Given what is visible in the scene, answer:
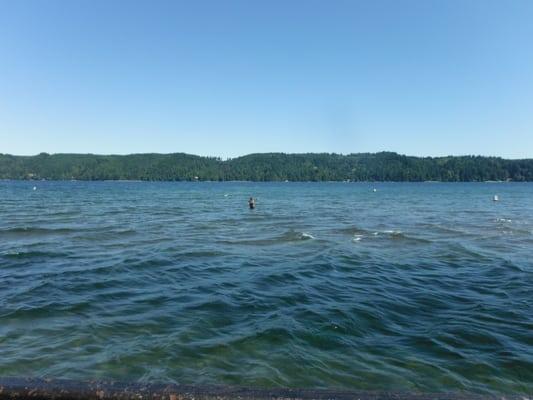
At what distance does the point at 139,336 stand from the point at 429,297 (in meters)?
8.27

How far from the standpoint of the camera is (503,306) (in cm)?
1141

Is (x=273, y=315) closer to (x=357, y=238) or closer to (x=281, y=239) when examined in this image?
(x=281, y=239)

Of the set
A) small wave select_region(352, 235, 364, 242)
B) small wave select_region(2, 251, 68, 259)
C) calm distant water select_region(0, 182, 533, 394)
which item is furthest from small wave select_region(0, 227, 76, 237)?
small wave select_region(352, 235, 364, 242)

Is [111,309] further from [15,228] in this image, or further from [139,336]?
[15,228]

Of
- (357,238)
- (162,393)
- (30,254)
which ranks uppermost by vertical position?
(162,393)

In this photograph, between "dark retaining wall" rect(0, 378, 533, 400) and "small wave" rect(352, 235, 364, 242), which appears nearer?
"dark retaining wall" rect(0, 378, 533, 400)

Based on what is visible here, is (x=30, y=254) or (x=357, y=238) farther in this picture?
(x=357, y=238)

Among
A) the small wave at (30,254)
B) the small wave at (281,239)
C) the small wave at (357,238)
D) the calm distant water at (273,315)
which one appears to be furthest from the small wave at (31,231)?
the small wave at (357,238)

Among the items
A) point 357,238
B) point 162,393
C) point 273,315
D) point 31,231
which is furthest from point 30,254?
point 162,393

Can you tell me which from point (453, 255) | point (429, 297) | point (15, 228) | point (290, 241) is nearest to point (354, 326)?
point (429, 297)

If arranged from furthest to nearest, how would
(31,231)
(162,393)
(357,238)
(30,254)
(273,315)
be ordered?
(31,231)
(357,238)
(30,254)
(273,315)
(162,393)

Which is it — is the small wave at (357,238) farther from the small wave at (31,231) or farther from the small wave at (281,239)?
the small wave at (31,231)

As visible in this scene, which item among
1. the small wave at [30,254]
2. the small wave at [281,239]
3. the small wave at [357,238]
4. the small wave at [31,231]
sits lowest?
the small wave at [357,238]

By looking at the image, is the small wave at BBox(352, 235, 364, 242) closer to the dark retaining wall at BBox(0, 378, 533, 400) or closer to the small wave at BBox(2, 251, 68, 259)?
the small wave at BBox(2, 251, 68, 259)
